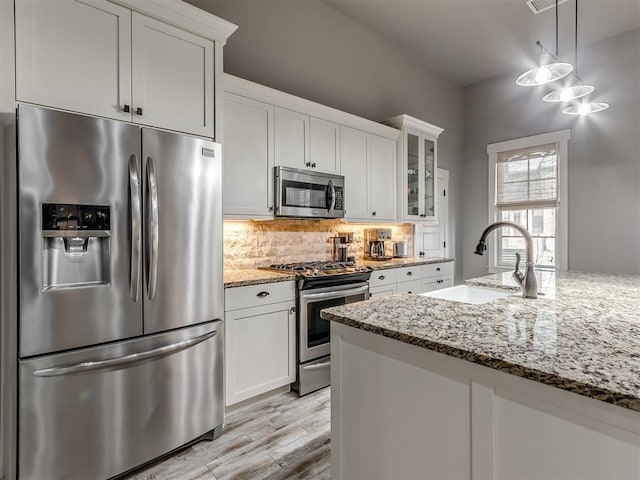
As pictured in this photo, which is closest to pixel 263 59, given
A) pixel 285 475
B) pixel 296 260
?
pixel 296 260

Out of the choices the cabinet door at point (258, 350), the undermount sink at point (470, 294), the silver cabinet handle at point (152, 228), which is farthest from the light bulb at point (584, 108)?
the silver cabinet handle at point (152, 228)

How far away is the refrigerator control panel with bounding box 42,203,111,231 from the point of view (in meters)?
1.51

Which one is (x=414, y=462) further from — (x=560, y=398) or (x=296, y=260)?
(x=296, y=260)

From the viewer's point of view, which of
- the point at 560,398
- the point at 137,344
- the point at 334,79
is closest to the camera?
the point at 560,398

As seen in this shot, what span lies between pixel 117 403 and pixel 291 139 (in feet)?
7.32

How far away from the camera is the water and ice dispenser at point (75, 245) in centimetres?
151

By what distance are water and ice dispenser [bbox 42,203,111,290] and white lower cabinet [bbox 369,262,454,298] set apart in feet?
6.91

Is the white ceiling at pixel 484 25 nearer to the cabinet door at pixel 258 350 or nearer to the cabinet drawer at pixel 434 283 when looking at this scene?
the cabinet drawer at pixel 434 283

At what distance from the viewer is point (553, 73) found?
6.52 ft

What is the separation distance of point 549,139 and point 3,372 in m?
5.51

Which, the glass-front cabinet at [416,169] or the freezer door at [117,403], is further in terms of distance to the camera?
the glass-front cabinet at [416,169]

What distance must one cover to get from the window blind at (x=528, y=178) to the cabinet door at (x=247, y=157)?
3.62 meters

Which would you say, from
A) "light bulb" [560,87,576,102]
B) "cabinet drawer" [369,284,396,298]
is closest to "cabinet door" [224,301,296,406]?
"cabinet drawer" [369,284,396,298]

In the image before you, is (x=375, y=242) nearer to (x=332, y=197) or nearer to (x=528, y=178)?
(x=332, y=197)
